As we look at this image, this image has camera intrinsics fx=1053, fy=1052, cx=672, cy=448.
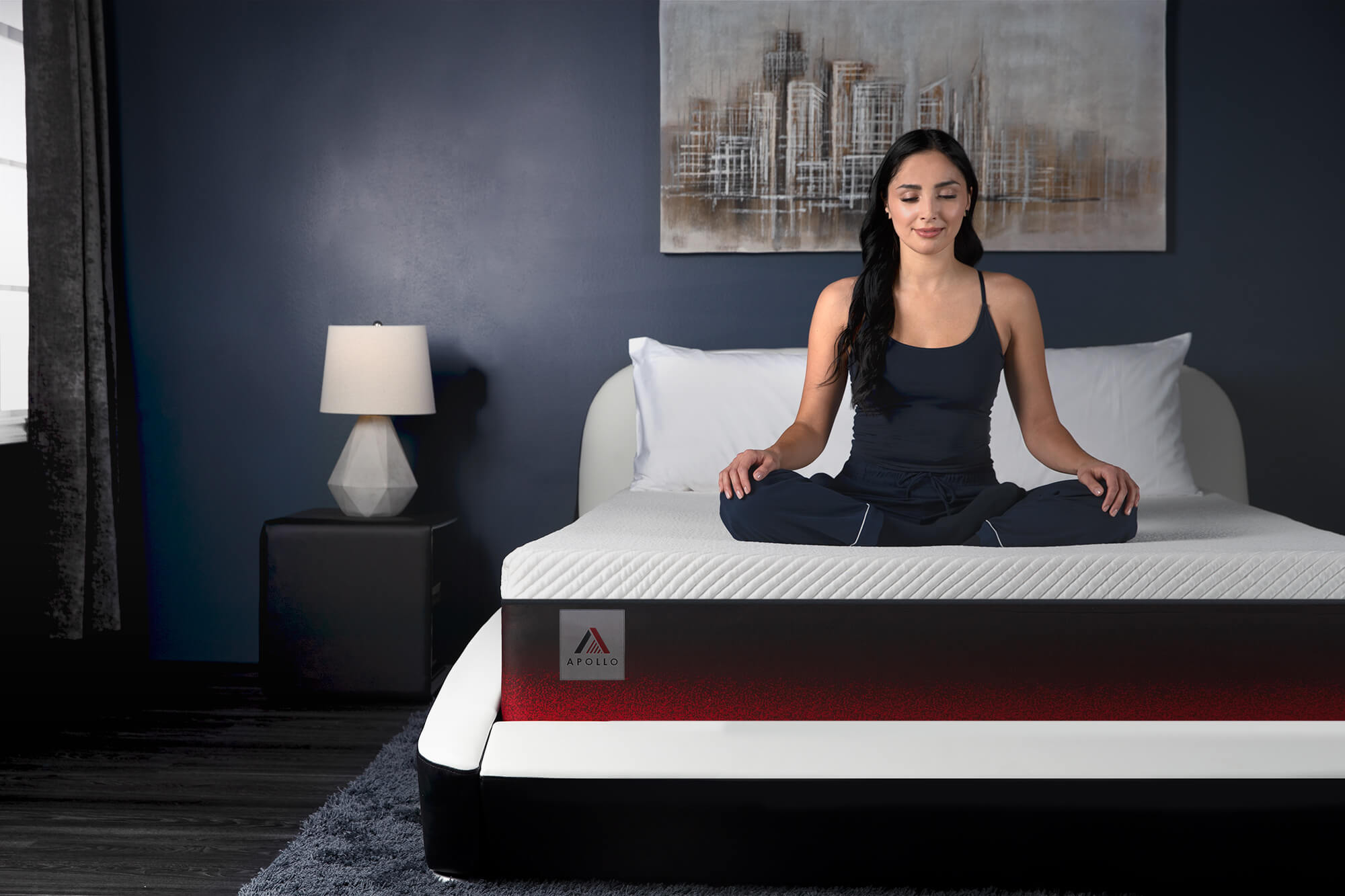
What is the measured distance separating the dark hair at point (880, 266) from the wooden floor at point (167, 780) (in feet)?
4.54

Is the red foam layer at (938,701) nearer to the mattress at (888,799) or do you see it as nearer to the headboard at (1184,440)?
the mattress at (888,799)

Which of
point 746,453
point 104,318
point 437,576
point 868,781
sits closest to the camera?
point 868,781

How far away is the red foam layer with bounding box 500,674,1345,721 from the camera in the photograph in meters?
1.64

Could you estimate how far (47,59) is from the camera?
9.59 ft

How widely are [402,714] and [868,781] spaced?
1560 millimetres

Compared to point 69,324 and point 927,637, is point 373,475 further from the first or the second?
point 927,637

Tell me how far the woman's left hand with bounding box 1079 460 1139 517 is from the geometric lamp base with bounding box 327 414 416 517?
6.17 ft

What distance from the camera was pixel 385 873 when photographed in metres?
1.75

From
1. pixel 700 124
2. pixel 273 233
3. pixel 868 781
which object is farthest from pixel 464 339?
pixel 868 781

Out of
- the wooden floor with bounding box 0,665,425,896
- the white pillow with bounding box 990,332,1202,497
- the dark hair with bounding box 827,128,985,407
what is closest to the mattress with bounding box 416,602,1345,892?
the wooden floor with bounding box 0,665,425,896

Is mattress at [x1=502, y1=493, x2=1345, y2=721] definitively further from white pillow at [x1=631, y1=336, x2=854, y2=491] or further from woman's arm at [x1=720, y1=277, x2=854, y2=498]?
white pillow at [x1=631, y1=336, x2=854, y2=491]

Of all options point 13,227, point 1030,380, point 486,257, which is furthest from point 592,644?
point 13,227

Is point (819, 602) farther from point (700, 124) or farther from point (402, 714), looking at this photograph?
point (700, 124)

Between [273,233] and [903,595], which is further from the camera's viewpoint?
[273,233]
